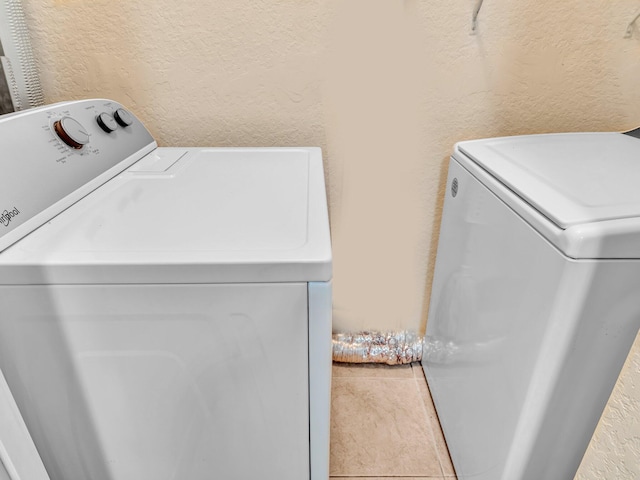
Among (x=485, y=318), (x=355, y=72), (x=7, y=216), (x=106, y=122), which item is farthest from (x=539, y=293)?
(x=106, y=122)

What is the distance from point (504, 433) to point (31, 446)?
2.71 ft

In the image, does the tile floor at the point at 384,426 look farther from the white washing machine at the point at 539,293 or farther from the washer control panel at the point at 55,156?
the washer control panel at the point at 55,156

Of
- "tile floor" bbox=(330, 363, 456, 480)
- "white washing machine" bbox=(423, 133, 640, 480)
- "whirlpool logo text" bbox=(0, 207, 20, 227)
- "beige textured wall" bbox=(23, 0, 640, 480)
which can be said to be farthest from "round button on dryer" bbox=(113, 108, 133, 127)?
"tile floor" bbox=(330, 363, 456, 480)

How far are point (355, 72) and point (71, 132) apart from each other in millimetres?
692

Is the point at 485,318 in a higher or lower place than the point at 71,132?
lower

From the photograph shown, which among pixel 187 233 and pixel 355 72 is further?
pixel 355 72

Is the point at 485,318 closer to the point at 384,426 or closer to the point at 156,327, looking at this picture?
the point at 384,426

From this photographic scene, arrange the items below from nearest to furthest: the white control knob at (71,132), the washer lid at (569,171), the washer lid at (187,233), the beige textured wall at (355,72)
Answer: the washer lid at (187,233), the washer lid at (569,171), the white control knob at (71,132), the beige textured wall at (355,72)

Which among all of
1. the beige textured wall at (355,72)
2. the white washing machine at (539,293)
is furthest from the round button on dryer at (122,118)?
the white washing machine at (539,293)

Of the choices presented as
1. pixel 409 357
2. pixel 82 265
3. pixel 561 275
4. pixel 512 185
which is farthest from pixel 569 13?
pixel 82 265

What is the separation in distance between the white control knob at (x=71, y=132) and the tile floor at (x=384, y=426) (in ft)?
3.36

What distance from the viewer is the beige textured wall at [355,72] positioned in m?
1.03

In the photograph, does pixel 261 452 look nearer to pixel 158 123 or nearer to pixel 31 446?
pixel 31 446

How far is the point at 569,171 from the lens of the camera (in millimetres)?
790
